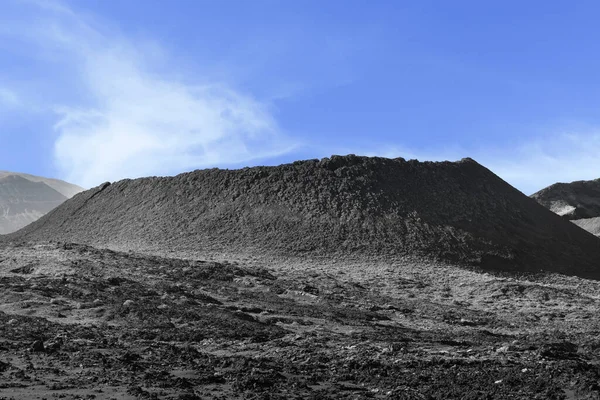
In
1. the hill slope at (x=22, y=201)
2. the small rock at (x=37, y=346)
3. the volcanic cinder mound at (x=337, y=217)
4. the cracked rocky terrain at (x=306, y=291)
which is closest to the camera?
the cracked rocky terrain at (x=306, y=291)

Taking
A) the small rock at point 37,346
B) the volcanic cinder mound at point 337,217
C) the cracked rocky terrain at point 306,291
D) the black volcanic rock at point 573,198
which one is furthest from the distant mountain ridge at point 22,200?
the small rock at point 37,346

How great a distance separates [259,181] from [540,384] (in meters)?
46.4

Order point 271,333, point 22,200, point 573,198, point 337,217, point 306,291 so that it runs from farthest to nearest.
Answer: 1. point 22,200
2. point 573,198
3. point 337,217
4. point 306,291
5. point 271,333

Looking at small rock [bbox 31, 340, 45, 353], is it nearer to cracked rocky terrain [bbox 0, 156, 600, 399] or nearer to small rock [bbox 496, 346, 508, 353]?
cracked rocky terrain [bbox 0, 156, 600, 399]

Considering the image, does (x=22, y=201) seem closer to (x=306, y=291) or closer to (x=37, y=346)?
(x=306, y=291)

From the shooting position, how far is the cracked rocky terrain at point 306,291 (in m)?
14.2

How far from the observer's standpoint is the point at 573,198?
98125mm

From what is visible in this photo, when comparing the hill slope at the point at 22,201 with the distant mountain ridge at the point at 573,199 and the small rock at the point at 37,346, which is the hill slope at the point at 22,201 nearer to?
the distant mountain ridge at the point at 573,199

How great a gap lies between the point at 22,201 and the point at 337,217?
138m

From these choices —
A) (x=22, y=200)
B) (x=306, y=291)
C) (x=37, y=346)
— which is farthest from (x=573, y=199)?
(x=22, y=200)

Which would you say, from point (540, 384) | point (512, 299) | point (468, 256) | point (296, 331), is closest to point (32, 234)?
point (468, 256)

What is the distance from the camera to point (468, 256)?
50.6m

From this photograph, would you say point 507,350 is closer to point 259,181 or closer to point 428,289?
point 428,289

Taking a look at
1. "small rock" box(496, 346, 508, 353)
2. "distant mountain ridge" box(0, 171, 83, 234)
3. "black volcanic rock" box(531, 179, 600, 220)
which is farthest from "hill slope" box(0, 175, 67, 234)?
"small rock" box(496, 346, 508, 353)
